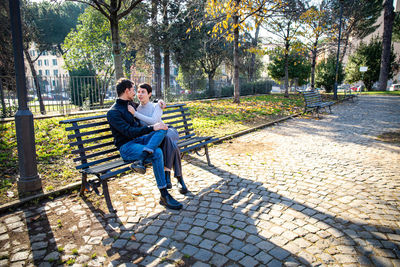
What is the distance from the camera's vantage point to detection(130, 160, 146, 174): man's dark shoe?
3.46 metres

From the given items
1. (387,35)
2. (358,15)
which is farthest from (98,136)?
(358,15)

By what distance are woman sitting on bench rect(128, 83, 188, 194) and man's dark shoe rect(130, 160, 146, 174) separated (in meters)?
0.42

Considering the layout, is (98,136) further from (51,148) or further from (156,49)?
(156,49)

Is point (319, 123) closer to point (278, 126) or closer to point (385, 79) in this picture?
point (278, 126)

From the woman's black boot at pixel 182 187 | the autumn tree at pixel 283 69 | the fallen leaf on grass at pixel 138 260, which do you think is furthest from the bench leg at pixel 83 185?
the autumn tree at pixel 283 69

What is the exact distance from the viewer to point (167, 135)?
3912mm

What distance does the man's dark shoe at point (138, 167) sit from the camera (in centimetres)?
346

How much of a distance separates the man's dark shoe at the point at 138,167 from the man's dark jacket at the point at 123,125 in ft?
1.21

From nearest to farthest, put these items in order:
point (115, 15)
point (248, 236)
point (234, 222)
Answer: point (248, 236) → point (234, 222) → point (115, 15)

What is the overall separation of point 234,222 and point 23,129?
10.6ft

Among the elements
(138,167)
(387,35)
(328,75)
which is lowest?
(138,167)

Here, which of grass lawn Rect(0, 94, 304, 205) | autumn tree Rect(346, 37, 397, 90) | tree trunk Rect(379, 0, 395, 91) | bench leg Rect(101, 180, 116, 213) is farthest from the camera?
autumn tree Rect(346, 37, 397, 90)

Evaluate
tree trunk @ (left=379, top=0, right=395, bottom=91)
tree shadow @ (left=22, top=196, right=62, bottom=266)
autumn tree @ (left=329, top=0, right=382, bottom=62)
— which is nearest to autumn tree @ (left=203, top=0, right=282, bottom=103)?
tree shadow @ (left=22, top=196, right=62, bottom=266)

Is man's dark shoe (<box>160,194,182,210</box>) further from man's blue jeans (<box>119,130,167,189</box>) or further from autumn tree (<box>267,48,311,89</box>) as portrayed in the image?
autumn tree (<box>267,48,311,89</box>)
